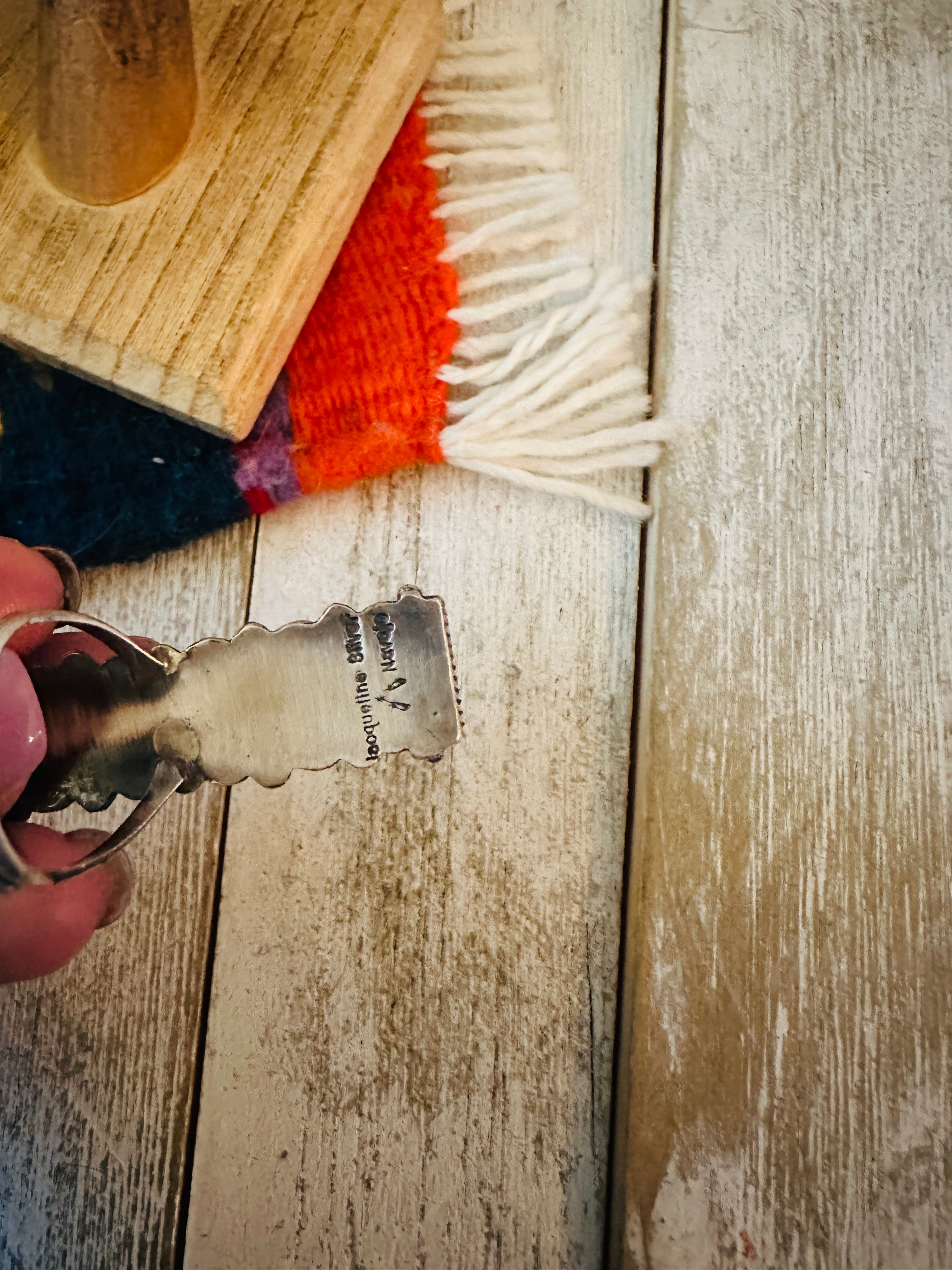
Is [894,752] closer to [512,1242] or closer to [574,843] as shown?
[574,843]

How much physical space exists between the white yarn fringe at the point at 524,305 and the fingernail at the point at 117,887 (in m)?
0.21

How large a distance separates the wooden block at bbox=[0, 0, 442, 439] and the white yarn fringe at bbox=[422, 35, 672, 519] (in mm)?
47

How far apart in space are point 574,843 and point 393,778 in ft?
0.27

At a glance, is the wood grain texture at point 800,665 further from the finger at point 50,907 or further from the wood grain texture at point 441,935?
the finger at point 50,907

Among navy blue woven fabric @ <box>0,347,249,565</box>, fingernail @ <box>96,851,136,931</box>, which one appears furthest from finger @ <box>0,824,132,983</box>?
navy blue woven fabric @ <box>0,347,249,565</box>

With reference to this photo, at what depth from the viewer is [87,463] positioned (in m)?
0.38

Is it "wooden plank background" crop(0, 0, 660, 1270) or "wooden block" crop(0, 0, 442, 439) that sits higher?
"wooden block" crop(0, 0, 442, 439)

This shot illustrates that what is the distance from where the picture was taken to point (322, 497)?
0.40 metres

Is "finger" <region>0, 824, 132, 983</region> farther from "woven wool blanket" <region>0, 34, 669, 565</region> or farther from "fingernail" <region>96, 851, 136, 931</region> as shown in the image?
"woven wool blanket" <region>0, 34, 669, 565</region>

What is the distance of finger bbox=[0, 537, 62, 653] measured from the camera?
0.27 meters

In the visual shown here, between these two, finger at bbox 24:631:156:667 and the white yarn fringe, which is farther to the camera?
the white yarn fringe

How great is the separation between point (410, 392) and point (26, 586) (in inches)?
7.2

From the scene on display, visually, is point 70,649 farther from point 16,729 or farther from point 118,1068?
point 118,1068

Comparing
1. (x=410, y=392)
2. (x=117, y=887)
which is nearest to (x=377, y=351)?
(x=410, y=392)
